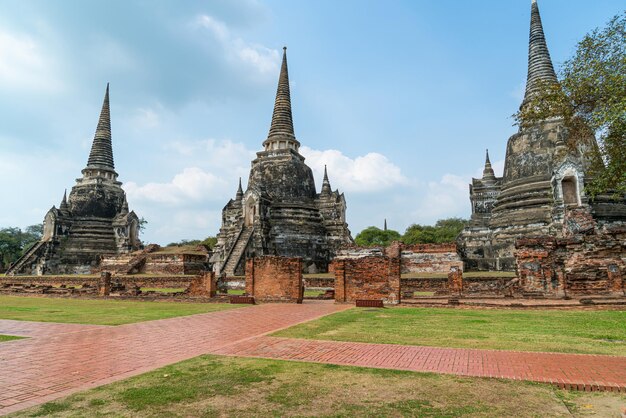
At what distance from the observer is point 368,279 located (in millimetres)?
14359

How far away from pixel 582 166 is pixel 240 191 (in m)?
24.1

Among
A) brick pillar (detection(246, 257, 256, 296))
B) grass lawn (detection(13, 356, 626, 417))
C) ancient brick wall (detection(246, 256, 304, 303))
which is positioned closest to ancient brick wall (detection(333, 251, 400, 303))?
ancient brick wall (detection(246, 256, 304, 303))

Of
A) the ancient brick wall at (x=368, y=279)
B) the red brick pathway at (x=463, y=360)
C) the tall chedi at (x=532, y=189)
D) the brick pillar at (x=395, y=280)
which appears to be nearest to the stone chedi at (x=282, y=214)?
the tall chedi at (x=532, y=189)

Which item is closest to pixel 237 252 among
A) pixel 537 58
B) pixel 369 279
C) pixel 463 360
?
pixel 369 279

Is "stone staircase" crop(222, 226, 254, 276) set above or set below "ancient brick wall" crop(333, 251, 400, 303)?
above

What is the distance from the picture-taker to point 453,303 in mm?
12641

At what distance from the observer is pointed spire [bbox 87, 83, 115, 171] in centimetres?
4078

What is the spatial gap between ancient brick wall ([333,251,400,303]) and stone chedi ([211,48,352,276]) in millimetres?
13404

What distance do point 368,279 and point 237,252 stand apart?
1510 centimetres

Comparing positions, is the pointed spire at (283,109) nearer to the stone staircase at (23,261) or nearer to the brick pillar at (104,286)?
the brick pillar at (104,286)

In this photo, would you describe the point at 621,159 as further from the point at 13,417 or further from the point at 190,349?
the point at 13,417

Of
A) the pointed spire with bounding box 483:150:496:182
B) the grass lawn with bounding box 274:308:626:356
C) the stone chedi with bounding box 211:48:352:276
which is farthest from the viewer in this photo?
the pointed spire with bounding box 483:150:496:182

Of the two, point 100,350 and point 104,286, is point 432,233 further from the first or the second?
point 100,350

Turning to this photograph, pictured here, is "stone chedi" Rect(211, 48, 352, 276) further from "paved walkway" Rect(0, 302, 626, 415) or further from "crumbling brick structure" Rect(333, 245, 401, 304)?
"paved walkway" Rect(0, 302, 626, 415)
